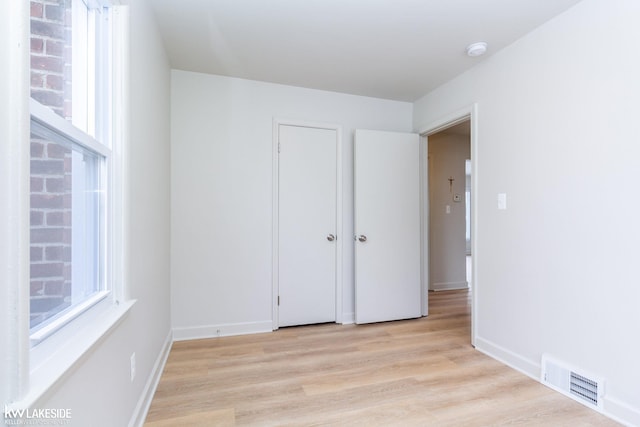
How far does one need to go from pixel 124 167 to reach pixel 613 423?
2.85m

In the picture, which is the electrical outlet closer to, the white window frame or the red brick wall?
the white window frame

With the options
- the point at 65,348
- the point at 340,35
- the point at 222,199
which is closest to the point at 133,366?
the point at 65,348

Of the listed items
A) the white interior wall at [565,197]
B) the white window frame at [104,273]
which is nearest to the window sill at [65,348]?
the white window frame at [104,273]

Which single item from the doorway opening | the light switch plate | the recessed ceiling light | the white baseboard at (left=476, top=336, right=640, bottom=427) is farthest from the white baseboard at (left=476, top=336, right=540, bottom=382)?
the recessed ceiling light

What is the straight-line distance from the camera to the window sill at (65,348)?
2.37 ft

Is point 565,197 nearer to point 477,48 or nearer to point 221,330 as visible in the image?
point 477,48

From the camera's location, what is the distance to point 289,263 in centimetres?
310

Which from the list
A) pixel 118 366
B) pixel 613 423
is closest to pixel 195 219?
pixel 118 366

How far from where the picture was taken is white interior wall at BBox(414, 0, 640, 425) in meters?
1.68

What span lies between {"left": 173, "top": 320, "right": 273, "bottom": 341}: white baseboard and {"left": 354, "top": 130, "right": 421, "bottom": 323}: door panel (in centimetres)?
99

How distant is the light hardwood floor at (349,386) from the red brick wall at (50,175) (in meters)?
1.16

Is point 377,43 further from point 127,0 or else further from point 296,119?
point 127,0

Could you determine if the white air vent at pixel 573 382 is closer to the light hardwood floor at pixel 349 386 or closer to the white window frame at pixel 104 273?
the light hardwood floor at pixel 349 386

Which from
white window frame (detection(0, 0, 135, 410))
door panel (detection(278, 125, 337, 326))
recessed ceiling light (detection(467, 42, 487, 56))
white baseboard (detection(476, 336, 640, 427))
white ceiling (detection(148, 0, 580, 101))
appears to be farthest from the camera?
door panel (detection(278, 125, 337, 326))
